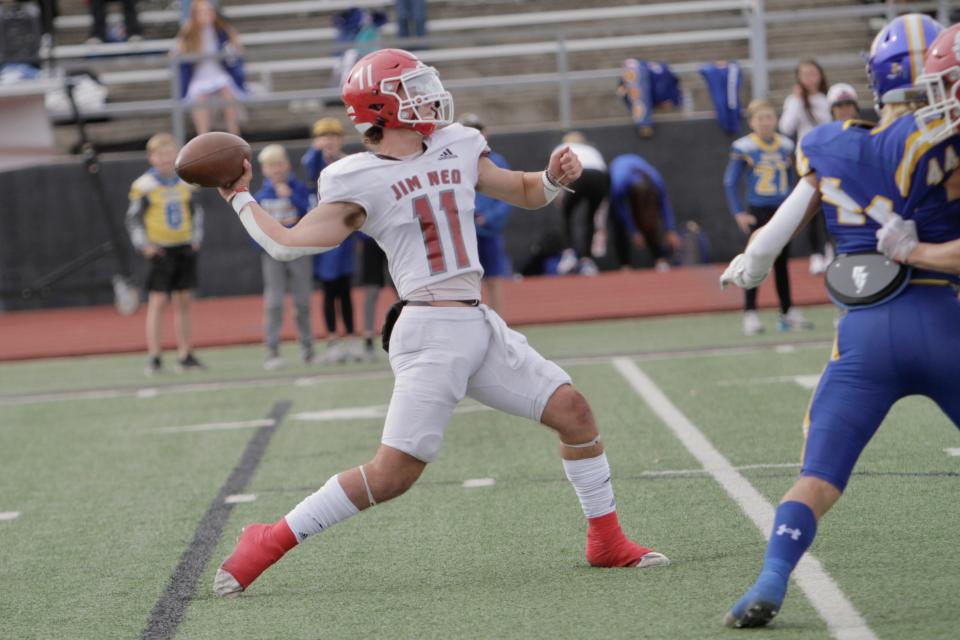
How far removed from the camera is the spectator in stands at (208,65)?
1648 cm

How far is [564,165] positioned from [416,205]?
55 cm

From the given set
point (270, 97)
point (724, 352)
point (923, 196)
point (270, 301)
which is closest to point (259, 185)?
point (270, 97)

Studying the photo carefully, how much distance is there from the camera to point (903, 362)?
4129mm

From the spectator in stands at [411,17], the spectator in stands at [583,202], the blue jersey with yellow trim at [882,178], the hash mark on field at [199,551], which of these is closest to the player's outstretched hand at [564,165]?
the blue jersey with yellow trim at [882,178]

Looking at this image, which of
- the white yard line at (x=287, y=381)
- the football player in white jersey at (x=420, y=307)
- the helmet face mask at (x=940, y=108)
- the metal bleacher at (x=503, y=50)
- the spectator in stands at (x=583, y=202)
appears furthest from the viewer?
the metal bleacher at (x=503, y=50)

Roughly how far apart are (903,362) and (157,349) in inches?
332

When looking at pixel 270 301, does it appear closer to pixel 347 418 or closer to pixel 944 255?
pixel 347 418

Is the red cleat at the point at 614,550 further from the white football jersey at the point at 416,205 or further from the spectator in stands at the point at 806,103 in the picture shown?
the spectator in stands at the point at 806,103

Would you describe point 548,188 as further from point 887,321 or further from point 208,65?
point 208,65

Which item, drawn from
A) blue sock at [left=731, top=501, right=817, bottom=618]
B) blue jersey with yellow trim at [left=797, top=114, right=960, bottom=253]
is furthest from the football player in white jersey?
blue jersey with yellow trim at [left=797, top=114, right=960, bottom=253]

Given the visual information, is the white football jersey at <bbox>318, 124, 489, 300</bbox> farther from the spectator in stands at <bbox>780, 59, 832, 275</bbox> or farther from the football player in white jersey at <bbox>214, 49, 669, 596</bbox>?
the spectator in stands at <bbox>780, 59, 832, 275</bbox>

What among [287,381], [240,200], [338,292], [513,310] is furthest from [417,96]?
[513,310]

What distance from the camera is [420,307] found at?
4949 mm

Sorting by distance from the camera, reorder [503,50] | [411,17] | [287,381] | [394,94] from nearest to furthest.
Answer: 1. [394,94]
2. [287,381]
3. [411,17]
4. [503,50]
